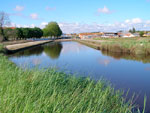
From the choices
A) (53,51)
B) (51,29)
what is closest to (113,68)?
(53,51)

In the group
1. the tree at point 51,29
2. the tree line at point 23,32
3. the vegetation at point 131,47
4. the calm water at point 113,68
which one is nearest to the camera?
the calm water at point 113,68

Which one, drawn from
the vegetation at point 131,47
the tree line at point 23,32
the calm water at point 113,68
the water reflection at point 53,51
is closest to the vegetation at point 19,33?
the tree line at point 23,32

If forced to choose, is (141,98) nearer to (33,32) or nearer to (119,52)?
(119,52)

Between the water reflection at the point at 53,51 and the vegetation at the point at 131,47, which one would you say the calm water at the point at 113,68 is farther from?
the vegetation at the point at 131,47

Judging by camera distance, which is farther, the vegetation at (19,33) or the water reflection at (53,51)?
the vegetation at (19,33)

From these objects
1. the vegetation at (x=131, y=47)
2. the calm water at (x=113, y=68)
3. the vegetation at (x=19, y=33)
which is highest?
the vegetation at (x=19, y=33)

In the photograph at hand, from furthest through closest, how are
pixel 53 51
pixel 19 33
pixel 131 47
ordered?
pixel 19 33, pixel 53 51, pixel 131 47

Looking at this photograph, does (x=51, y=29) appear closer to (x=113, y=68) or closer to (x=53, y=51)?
(x=53, y=51)

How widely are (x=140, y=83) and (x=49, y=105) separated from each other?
582 centimetres

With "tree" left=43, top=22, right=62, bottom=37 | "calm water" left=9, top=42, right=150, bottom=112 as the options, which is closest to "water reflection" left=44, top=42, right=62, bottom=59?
"calm water" left=9, top=42, right=150, bottom=112

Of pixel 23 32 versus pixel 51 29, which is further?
pixel 51 29

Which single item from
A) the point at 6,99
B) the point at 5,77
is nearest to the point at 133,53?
the point at 5,77

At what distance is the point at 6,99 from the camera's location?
94.5 inches

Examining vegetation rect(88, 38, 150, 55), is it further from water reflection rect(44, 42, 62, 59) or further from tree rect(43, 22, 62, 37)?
tree rect(43, 22, 62, 37)
